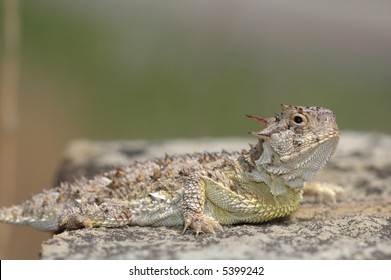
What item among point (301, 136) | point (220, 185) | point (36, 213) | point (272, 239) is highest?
point (301, 136)

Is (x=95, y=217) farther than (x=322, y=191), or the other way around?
(x=322, y=191)

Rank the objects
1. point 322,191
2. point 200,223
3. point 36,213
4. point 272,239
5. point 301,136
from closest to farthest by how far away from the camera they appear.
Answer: point 272,239 → point 200,223 → point 301,136 → point 36,213 → point 322,191

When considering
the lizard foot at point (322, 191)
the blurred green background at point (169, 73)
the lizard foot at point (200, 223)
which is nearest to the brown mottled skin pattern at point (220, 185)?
the lizard foot at point (200, 223)

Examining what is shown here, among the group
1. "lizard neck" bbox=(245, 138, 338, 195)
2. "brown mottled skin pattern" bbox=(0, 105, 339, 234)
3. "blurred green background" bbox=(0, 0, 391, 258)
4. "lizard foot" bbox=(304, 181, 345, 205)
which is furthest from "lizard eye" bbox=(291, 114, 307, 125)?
"blurred green background" bbox=(0, 0, 391, 258)

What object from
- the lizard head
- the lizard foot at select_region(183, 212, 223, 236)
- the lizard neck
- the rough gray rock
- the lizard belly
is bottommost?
the rough gray rock

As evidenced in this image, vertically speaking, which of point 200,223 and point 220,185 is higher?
point 220,185

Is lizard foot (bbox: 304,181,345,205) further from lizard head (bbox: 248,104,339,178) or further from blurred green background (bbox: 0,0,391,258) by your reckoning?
blurred green background (bbox: 0,0,391,258)

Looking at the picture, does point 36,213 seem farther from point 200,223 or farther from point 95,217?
point 200,223

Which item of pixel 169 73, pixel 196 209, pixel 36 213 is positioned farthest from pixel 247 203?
pixel 169 73

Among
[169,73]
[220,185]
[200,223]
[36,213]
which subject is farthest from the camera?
[169,73]
